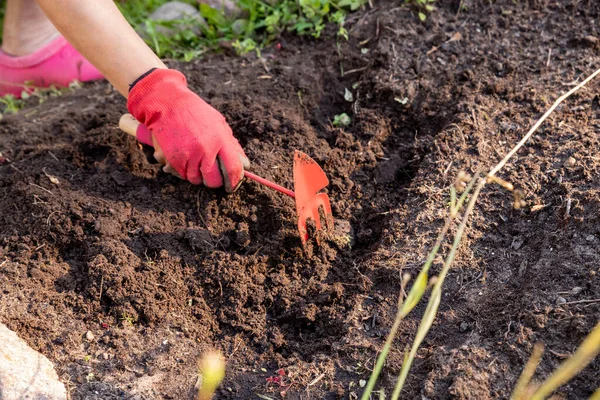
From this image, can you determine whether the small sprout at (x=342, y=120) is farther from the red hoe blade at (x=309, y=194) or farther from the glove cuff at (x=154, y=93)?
the glove cuff at (x=154, y=93)

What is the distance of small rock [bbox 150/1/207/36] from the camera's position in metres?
3.62

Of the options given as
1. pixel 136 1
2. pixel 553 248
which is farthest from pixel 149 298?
pixel 136 1

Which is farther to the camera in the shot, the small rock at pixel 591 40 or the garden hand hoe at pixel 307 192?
the small rock at pixel 591 40

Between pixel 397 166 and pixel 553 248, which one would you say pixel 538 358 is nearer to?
pixel 553 248

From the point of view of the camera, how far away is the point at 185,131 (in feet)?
7.68

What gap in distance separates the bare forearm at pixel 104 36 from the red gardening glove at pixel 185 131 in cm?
6

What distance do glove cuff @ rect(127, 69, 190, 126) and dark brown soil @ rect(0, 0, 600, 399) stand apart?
351 mm

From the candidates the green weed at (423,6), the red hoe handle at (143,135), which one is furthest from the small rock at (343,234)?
the green weed at (423,6)

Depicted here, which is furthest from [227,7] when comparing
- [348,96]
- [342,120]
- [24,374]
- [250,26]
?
[24,374]

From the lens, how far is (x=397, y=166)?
2.62 metres

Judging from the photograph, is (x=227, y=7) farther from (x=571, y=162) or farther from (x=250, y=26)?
(x=571, y=162)

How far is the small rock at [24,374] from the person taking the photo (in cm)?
181

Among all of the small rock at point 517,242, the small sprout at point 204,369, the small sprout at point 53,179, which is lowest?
the small rock at point 517,242

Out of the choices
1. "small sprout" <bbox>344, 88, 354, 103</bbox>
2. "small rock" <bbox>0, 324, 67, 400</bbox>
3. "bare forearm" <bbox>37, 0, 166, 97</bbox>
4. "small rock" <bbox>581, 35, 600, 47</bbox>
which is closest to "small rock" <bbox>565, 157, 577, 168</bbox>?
"small rock" <bbox>581, 35, 600, 47</bbox>
